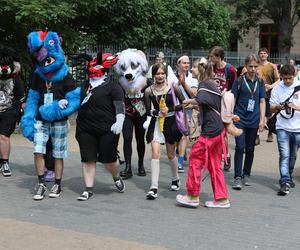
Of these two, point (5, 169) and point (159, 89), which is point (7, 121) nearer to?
point (5, 169)

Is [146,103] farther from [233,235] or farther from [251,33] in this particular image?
[251,33]

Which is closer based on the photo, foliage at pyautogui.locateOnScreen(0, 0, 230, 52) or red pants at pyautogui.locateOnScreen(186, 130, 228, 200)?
red pants at pyautogui.locateOnScreen(186, 130, 228, 200)

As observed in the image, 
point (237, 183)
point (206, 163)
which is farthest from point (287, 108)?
point (206, 163)

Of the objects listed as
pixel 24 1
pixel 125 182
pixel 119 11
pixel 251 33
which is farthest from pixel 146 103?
pixel 251 33

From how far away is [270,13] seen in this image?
36.2m

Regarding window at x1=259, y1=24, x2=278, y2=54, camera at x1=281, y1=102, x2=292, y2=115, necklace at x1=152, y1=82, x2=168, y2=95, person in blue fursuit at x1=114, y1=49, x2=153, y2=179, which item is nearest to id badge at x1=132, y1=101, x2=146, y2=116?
person in blue fursuit at x1=114, y1=49, x2=153, y2=179

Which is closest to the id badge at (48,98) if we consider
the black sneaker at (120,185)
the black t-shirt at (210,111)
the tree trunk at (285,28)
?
the black sneaker at (120,185)

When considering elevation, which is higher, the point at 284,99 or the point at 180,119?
the point at 284,99

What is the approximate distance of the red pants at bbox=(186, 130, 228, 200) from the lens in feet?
21.5

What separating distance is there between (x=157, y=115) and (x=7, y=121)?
2.43 m

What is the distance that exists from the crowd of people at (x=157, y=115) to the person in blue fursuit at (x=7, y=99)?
115 centimetres

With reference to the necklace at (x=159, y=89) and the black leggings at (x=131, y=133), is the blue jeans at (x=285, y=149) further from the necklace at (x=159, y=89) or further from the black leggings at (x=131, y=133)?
the black leggings at (x=131, y=133)

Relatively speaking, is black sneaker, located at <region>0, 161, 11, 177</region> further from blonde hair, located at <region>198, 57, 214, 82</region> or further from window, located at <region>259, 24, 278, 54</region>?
window, located at <region>259, 24, 278, 54</region>

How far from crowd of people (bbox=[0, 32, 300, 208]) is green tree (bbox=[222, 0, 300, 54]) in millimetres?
27862
